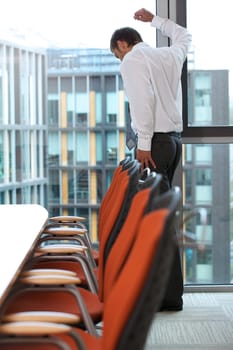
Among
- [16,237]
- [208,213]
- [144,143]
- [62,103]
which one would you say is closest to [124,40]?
[144,143]

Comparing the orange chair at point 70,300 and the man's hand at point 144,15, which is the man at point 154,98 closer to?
the man's hand at point 144,15

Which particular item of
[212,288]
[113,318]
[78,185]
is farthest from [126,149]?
[113,318]

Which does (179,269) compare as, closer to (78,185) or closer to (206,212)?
(206,212)

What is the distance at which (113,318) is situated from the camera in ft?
5.40

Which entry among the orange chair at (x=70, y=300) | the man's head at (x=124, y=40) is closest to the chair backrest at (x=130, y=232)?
the orange chair at (x=70, y=300)

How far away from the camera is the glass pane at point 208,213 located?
4949 millimetres

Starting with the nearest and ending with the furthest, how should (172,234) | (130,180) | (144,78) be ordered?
1. (172,234)
2. (130,180)
3. (144,78)

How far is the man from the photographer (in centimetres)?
418

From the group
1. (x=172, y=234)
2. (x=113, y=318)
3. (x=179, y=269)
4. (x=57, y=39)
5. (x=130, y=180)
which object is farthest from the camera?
(x=57, y=39)

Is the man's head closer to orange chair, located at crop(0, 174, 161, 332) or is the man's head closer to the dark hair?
the dark hair

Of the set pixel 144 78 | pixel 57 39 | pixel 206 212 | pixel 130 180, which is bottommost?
pixel 206 212

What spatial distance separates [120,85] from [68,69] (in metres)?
0.40

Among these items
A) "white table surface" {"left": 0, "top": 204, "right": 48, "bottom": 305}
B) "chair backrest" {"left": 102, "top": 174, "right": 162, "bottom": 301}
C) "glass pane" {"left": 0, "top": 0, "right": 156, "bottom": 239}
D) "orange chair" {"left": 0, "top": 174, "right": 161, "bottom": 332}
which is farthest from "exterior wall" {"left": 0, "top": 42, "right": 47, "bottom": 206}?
"chair backrest" {"left": 102, "top": 174, "right": 162, "bottom": 301}

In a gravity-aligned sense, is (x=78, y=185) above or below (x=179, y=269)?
above
